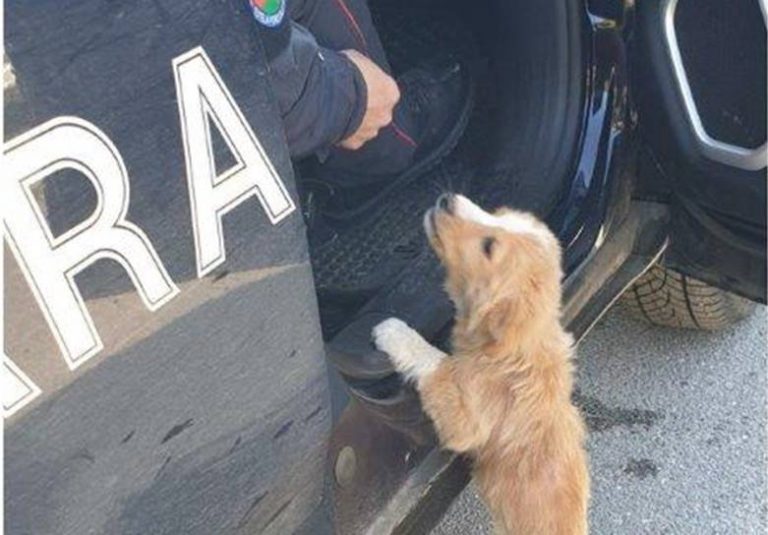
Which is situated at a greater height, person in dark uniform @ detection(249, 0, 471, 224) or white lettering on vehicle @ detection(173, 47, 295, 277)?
white lettering on vehicle @ detection(173, 47, 295, 277)

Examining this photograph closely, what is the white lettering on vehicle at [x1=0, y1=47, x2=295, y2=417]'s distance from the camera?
1220mm

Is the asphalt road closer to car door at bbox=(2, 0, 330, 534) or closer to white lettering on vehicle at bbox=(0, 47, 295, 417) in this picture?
car door at bbox=(2, 0, 330, 534)

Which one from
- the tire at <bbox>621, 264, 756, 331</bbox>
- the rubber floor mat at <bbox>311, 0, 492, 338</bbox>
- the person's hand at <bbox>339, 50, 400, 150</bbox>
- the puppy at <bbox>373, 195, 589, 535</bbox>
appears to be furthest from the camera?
the tire at <bbox>621, 264, 756, 331</bbox>

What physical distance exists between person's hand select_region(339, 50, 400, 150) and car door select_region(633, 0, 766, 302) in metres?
0.53

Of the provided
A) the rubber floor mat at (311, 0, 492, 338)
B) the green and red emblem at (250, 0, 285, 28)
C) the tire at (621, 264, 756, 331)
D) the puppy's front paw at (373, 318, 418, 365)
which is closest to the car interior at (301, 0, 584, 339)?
the rubber floor mat at (311, 0, 492, 338)

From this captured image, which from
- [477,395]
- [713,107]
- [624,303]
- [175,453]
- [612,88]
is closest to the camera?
[175,453]

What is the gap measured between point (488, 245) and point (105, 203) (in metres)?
1.09

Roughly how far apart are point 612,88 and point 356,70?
606 millimetres

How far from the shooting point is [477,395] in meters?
2.18

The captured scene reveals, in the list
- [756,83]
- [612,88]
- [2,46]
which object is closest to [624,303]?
[612,88]

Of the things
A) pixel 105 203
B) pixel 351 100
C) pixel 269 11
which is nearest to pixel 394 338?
pixel 351 100

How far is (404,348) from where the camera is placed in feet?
7.11

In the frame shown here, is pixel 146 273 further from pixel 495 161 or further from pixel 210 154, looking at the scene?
pixel 495 161

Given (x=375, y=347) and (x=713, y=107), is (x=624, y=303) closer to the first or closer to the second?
(x=713, y=107)
